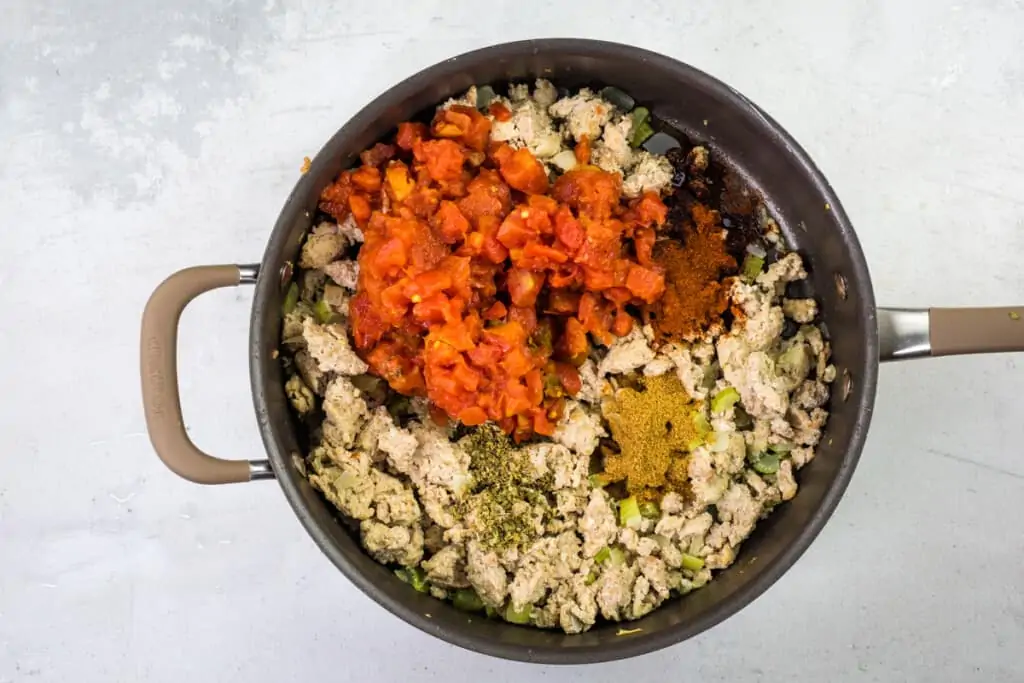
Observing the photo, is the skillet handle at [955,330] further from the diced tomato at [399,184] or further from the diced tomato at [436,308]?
the diced tomato at [399,184]

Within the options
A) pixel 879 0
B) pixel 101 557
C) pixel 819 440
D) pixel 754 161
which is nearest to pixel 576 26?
pixel 754 161

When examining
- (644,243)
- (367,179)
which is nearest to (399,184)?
(367,179)

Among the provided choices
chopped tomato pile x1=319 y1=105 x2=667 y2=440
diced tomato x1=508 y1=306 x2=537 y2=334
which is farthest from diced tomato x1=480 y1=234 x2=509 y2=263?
diced tomato x1=508 y1=306 x2=537 y2=334

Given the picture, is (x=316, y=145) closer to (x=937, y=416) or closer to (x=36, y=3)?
(x=36, y=3)

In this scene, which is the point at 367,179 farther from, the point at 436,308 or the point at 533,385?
the point at 533,385

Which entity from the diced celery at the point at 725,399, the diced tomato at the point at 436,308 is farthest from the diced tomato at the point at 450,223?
the diced celery at the point at 725,399

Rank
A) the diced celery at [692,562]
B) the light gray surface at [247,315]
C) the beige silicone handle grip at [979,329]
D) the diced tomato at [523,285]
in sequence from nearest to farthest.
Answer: the beige silicone handle grip at [979,329] < the diced tomato at [523,285] < the diced celery at [692,562] < the light gray surface at [247,315]

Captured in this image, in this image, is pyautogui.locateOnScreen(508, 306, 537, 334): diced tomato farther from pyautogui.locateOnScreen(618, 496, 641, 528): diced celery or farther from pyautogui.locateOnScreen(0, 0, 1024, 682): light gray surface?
pyautogui.locateOnScreen(0, 0, 1024, 682): light gray surface
